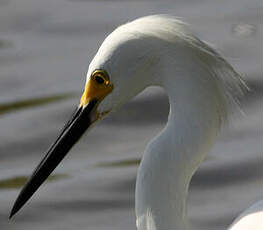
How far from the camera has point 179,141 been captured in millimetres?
5133

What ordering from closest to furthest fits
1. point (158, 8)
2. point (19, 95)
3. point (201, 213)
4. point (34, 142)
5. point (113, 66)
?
point (113, 66) < point (201, 213) < point (34, 142) < point (19, 95) < point (158, 8)

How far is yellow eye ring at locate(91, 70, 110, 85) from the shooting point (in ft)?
17.1

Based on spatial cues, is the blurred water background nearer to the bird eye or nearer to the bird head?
the bird head

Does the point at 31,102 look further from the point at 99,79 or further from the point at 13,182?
the point at 99,79

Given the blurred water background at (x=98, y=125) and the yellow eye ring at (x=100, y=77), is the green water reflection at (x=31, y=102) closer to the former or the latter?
the blurred water background at (x=98, y=125)

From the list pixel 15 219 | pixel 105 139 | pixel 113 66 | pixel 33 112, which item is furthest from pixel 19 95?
pixel 113 66

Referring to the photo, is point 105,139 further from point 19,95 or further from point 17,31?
point 17,31

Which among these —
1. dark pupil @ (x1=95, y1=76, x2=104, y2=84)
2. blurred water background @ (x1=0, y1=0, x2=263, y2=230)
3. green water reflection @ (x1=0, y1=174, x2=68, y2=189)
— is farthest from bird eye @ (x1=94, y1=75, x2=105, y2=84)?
green water reflection @ (x1=0, y1=174, x2=68, y2=189)

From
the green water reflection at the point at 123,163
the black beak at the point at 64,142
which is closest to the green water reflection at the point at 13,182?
the green water reflection at the point at 123,163

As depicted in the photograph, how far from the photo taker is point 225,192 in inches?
315

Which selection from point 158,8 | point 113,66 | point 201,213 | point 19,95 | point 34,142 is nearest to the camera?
point 113,66

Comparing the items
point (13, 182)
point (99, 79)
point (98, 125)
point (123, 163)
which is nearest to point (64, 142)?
point (99, 79)

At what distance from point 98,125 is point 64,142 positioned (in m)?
3.46

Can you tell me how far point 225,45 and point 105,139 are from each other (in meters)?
1.69
